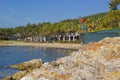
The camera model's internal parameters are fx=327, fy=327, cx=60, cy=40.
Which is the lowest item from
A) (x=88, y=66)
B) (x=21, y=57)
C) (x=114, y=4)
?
(x=21, y=57)

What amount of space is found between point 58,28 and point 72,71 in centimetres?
18178

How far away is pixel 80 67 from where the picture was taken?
4965 millimetres

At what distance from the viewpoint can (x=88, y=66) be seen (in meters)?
4.97

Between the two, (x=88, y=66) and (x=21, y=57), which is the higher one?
(x=88, y=66)

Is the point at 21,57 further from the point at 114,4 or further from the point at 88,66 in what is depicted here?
the point at 88,66

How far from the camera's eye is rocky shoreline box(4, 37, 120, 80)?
473 cm

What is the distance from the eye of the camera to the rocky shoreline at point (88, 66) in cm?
473

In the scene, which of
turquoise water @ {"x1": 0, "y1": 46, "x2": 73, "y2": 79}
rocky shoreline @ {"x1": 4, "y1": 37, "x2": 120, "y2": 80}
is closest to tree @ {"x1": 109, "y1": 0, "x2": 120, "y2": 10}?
turquoise water @ {"x1": 0, "y1": 46, "x2": 73, "y2": 79}

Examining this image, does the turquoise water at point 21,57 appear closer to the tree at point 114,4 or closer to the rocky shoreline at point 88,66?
the tree at point 114,4

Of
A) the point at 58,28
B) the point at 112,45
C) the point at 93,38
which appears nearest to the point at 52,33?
the point at 58,28

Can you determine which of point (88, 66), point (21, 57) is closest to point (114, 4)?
point (21, 57)

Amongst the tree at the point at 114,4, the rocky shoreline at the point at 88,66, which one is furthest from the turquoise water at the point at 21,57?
the rocky shoreline at the point at 88,66

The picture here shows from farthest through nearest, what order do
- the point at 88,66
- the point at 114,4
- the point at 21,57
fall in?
the point at 21,57, the point at 114,4, the point at 88,66

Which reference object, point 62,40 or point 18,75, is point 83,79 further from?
point 62,40
